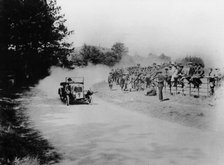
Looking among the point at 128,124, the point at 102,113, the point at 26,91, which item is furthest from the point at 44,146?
the point at 26,91

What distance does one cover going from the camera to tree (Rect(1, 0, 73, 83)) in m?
14.8

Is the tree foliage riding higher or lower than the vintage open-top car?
higher

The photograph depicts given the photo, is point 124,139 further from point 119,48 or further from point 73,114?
point 119,48

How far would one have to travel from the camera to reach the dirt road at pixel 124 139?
7254 mm

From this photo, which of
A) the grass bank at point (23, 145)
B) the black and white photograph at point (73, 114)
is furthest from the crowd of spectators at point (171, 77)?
the grass bank at point (23, 145)

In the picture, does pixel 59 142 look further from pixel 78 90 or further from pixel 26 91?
pixel 26 91

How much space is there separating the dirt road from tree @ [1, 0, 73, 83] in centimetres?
387

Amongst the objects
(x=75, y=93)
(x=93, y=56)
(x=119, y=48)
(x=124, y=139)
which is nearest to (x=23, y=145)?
(x=124, y=139)

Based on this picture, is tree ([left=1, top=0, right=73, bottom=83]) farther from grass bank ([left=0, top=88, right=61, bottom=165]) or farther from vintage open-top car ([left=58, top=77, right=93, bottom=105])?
grass bank ([left=0, top=88, right=61, bottom=165])

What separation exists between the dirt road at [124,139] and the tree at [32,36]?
3867 mm

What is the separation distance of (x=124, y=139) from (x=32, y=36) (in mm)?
9101

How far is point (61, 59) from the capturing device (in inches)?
738

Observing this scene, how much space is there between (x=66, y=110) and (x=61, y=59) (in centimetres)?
511

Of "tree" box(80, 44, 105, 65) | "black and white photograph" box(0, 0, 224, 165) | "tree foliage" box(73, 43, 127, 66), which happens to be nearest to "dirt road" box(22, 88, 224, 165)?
"black and white photograph" box(0, 0, 224, 165)
